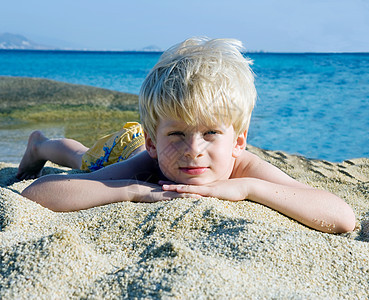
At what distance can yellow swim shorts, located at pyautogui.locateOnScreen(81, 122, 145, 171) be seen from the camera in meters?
3.57

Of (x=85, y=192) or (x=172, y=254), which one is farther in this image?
(x=85, y=192)

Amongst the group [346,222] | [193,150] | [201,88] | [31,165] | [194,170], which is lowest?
[31,165]

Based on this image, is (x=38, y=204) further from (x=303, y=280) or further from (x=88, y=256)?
(x=303, y=280)

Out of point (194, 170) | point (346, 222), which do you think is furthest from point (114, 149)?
point (346, 222)

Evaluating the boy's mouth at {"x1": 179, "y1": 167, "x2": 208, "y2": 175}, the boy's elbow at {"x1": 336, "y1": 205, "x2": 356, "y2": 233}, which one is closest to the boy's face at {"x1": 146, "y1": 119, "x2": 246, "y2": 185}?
the boy's mouth at {"x1": 179, "y1": 167, "x2": 208, "y2": 175}

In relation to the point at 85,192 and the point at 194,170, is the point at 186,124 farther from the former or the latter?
the point at 85,192

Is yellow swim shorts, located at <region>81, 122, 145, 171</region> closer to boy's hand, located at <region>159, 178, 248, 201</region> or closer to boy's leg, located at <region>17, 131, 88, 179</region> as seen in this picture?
boy's leg, located at <region>17, 131, 88, 179</region>

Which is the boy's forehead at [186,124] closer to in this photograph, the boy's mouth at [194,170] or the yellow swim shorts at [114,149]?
the boy's mouth at [194,170]

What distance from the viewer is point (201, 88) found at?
7.23 ft

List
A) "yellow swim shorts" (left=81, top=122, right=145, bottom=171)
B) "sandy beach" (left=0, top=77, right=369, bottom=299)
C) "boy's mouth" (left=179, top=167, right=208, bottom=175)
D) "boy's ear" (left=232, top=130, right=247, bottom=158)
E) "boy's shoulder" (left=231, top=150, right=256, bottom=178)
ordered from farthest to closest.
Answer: "yellow swim shorts" (left=81, top=122, right=145, bottom=171)
"boy's shoulder" (left=231, top=150, right=256, bottom=178)
"boy's ear" (left=232, top=130, right=247, bottom=158)
"boy's mouth" (left=179, top=167, right=208, bottom=175)
"sandy beach" (left=0, top=77, right=369, bottom=299)

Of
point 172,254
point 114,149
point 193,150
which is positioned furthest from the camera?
point 114,149

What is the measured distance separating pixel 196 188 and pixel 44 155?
2222 millimetres

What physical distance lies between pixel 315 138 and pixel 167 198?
5.53m

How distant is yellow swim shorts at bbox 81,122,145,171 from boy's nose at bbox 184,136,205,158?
4.64 ft
